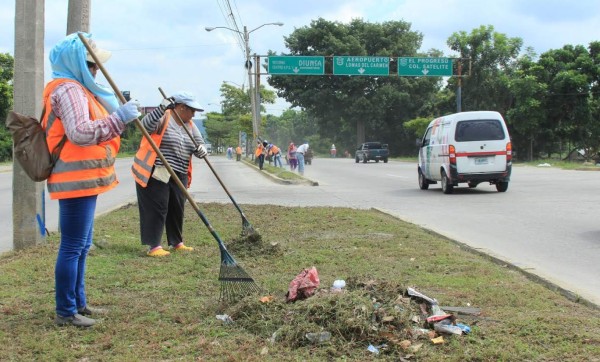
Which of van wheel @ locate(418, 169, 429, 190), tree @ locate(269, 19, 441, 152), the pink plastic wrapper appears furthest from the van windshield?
tree @ locate(269, 19, 441, 152)

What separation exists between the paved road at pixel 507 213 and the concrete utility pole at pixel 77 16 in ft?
11.0

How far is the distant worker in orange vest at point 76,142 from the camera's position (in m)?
3.62

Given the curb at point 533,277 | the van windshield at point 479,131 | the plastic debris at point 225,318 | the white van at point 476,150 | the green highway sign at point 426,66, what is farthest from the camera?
the green highway sign at point 426,66

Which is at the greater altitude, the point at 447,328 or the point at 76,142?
the point at 76,142

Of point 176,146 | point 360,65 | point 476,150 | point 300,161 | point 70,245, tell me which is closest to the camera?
point 70,245

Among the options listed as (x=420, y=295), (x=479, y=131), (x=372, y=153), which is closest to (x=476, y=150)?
(x=479, y=131)

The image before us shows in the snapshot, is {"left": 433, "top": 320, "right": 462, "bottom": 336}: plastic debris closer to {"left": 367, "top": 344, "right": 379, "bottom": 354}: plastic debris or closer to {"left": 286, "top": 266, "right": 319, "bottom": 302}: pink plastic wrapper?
{"left": 367, "top": 344, "right": 379, "bottom": 354}: plastic debris

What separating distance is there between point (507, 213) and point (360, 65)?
1085 inches

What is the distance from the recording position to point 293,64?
36.3 m

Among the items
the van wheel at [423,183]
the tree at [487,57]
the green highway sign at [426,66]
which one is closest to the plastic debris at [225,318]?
the van wheel at [423,183]

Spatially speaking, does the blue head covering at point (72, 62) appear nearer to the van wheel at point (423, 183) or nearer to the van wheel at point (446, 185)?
the van wheel at point (446, 185)

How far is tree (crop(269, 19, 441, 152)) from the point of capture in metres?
53.5

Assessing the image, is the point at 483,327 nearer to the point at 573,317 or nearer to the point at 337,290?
the point at 573,317

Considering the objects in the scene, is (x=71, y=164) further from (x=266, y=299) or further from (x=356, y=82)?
(x=356, y=82)
